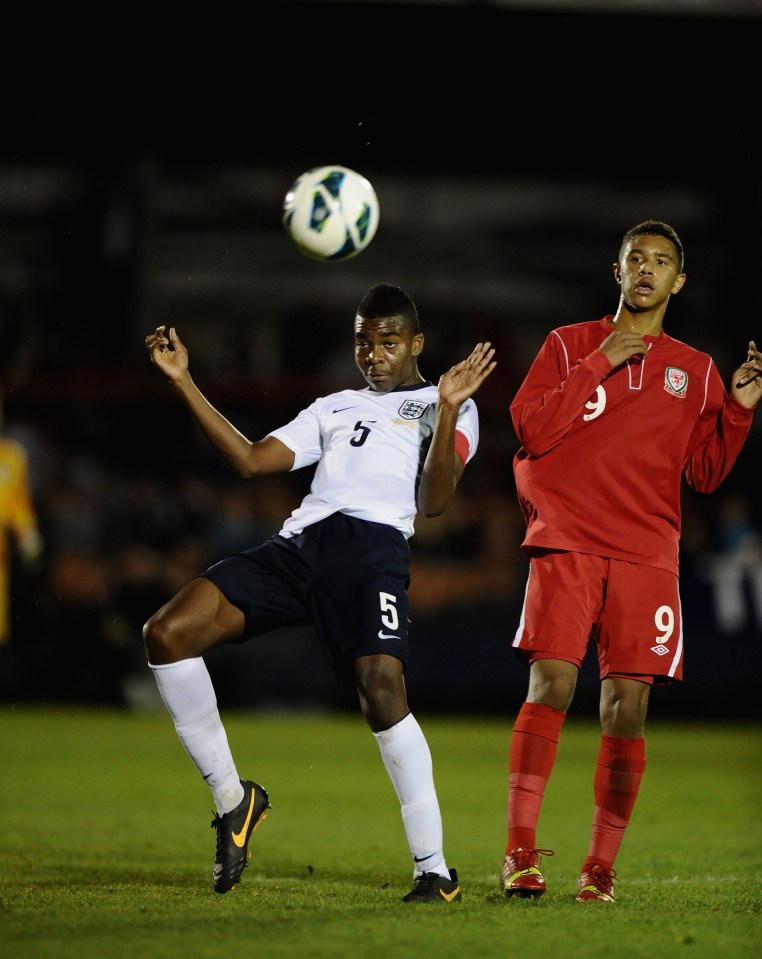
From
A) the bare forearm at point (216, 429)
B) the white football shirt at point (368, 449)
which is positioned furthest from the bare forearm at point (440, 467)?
the bare forearm at point (216, 429)

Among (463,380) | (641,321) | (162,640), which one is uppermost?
(641,321)

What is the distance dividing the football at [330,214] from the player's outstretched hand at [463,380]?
0.92m

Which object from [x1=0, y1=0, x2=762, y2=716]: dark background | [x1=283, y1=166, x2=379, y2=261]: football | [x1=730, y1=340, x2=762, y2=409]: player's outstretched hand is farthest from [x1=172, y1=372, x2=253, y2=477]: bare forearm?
[x1=0, y1=0, x2=762, y2=716]: dark background

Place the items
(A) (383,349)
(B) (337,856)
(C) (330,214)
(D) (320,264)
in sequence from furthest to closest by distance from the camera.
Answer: (D) (320,264) → (B) (337,856) → (C) (330,214) → (A) (383,349)

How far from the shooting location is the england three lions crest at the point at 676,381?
195 inches

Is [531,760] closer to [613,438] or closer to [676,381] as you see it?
[613,438]

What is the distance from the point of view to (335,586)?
477 cm

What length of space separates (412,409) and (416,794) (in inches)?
54.3

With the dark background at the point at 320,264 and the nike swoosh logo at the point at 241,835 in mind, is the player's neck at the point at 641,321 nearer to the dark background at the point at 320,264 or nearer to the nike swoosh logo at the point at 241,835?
the nike swoosh logo at the point at 241,835

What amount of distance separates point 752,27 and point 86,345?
8.45 m

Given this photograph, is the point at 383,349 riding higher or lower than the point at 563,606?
higher

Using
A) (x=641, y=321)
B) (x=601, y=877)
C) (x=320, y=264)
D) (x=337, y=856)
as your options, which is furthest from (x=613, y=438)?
(x=320, y=264)

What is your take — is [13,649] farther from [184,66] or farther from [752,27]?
[752,27]

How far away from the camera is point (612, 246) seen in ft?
61.7
